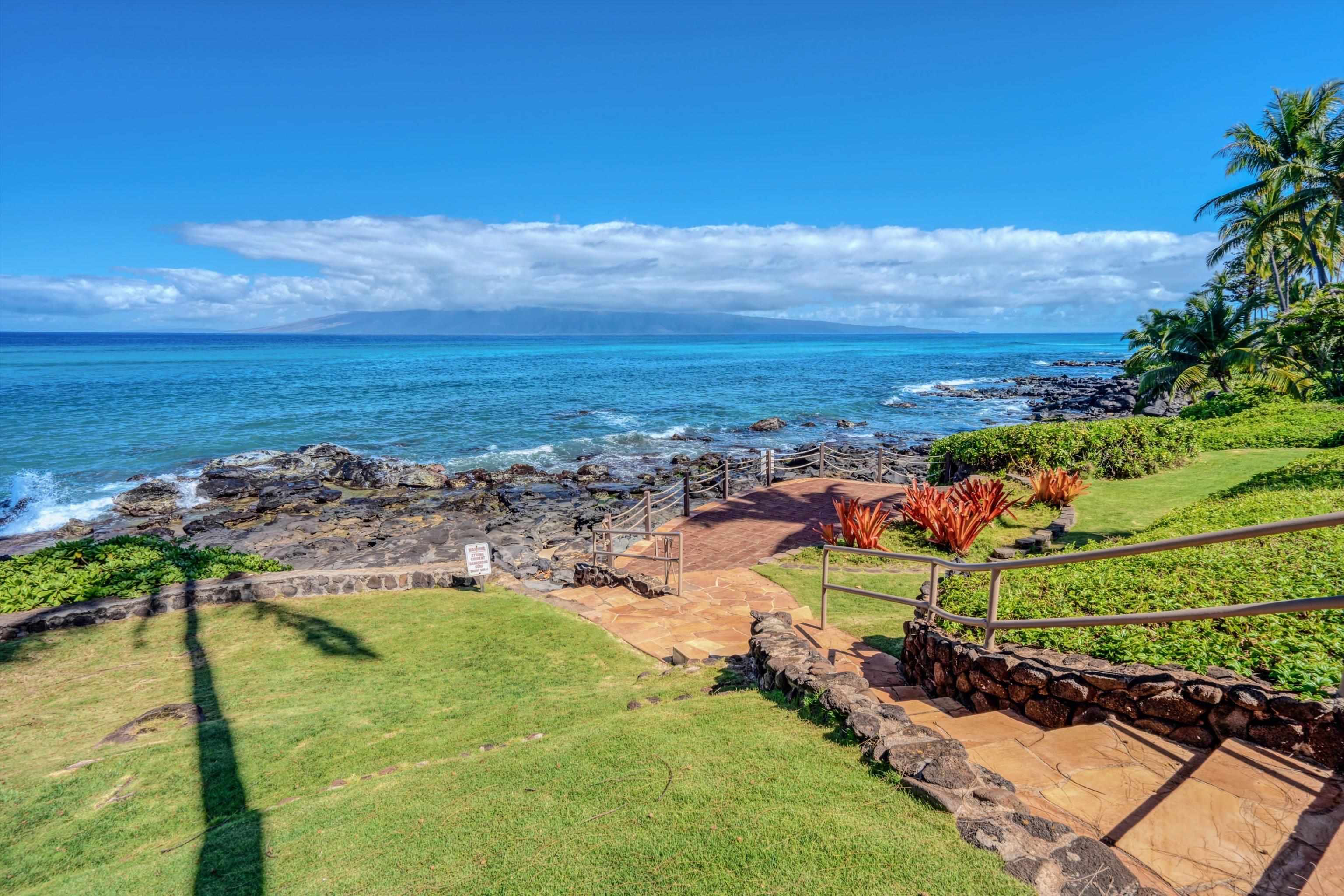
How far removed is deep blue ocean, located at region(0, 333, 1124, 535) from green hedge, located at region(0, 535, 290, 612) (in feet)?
49.1

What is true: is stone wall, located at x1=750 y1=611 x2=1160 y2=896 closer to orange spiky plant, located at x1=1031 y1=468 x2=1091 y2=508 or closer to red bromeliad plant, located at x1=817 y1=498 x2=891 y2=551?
red bromeliad plant, located at x1=817 y1=498 x2=891 y2=551

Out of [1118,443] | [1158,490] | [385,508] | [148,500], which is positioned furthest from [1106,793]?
[148,500]

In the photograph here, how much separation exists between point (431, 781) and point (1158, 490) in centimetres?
1428

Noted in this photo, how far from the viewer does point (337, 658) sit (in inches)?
329

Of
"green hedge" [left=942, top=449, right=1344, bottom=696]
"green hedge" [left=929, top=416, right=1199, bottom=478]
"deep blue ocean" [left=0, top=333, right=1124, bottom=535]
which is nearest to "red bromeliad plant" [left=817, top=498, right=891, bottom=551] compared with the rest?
"green hedge" [left=942, top=449, right=1344, bottom=696]

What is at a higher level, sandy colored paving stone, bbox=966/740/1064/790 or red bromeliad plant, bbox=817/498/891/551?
sandy colored paving stone, bbox=966/740/1064/790

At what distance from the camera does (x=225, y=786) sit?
5.46 meters

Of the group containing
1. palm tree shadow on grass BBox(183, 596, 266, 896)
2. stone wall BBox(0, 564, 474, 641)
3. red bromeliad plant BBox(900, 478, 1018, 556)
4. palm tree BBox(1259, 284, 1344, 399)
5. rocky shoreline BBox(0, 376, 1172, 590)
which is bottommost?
rocky shoreline BBox(0, 376, 1172, 590)

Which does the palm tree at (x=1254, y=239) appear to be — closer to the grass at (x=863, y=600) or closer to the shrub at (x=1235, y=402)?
the shrub at (x=1235, y=402)

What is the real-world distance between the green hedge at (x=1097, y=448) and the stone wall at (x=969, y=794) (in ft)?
36.6

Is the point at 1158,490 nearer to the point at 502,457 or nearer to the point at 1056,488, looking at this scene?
the point at 1056,488

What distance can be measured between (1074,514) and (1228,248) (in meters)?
23.7

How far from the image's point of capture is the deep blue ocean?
99.3 feet

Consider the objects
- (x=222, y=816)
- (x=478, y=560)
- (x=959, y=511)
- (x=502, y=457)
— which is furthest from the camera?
(x=502, y=457)
